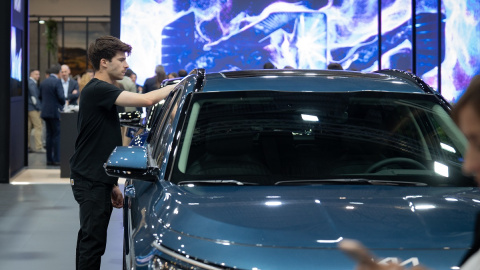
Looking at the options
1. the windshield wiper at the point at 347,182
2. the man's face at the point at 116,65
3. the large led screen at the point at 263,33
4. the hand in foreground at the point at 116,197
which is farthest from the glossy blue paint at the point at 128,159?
the large led screen at the point at 263,33

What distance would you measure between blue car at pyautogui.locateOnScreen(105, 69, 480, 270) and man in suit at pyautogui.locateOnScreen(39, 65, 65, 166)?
1306cm

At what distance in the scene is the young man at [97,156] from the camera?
5.69m

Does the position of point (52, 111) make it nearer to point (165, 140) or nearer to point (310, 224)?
point (165, 140)

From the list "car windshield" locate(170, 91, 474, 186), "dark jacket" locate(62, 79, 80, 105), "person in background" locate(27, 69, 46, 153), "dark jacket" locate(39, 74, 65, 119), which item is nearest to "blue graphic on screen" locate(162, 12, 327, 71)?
"dark jacket" locate(62, 79, 80, 105)

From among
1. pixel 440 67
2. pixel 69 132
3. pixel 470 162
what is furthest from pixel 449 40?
pixel 470 162

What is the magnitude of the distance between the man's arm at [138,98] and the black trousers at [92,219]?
0.53m

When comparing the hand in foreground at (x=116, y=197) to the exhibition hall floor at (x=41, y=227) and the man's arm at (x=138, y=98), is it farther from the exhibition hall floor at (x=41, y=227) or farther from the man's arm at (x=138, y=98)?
the exhibition hall floor at (x=41, y=227)

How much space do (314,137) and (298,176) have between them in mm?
430

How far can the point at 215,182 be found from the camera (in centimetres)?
411

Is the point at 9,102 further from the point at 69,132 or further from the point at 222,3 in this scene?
the point at 222,3

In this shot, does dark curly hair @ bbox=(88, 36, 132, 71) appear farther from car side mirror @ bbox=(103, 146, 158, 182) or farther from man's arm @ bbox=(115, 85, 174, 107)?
car side mirror @ bbox=(103, 146, 158, 182)

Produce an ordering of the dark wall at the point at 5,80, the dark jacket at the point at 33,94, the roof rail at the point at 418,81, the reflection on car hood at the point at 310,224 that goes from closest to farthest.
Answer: the reflection on car hood at the point at 310,224
the roof rail at the point at 418,81
the dark wall at the point at 5,80
the dark jacket at the point at 33,94

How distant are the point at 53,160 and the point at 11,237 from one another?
883 centimetres

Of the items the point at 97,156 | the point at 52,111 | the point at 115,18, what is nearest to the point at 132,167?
the point at 97,156
